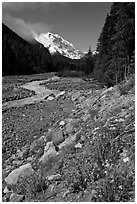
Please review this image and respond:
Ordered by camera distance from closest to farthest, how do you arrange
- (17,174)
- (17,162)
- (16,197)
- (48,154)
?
(16,197) → (17,174) → (48,154) → (17,162)

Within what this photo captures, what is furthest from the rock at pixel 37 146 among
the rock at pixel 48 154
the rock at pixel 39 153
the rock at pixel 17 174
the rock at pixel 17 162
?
the rock at pixel 17 174

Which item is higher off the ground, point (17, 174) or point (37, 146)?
point (37, 146)

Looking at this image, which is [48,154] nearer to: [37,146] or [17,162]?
[17,162]

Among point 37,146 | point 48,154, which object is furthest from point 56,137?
point 48,154

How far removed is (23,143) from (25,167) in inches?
148

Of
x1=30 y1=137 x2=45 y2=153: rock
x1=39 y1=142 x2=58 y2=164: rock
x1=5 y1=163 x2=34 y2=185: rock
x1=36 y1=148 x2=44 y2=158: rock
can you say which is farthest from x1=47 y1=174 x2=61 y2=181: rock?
x1=30 y1=137 x2=45 y2=153: rock

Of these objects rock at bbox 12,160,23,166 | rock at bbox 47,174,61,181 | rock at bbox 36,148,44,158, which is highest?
rock at bbox 47,174,61,181

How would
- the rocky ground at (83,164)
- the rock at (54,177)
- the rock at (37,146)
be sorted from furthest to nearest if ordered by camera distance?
the rock at (37,146), the rock at (54,177), the rocky ground at (83,164)

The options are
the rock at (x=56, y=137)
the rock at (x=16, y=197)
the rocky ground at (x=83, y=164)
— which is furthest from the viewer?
the rock at (x=56, y=137)

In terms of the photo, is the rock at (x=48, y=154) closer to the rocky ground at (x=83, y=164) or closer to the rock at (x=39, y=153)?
the rocky ground at (x=83, y=164)

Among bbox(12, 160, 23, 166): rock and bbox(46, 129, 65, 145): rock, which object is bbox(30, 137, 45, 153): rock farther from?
bbox(12, 160, 23, 166): rock

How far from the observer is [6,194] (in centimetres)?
746

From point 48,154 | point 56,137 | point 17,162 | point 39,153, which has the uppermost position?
point 56,137

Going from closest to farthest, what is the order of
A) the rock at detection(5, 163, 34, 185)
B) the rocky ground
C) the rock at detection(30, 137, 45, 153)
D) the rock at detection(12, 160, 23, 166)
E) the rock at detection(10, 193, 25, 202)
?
the rocky ground → the rock at detection(10, 193, 25, 202) → the rock at detection(5, 163, 34, 185) → the rock at detection(12, 160, 23, 166) → the rock at detection(30, 137, 45, 153)
